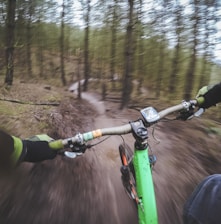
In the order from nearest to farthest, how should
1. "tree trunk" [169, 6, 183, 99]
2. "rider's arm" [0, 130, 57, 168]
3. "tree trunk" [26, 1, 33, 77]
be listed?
1. "rider's arm" [0, 130, 57, 168]
2. "tree trunk" [169, 6, 183, 99]
3. "tree trunk" [26, 1, 33, 77]

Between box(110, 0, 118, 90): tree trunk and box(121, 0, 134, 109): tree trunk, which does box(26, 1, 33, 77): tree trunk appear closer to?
box(110, 0, 118, 90): tree trunk

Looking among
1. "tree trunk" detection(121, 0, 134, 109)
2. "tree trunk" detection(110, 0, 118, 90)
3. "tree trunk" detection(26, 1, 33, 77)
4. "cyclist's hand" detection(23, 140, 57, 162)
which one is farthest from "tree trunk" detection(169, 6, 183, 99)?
"cyclist's hand" detection(23, 140, 57, 162)

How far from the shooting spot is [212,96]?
7.77 ft

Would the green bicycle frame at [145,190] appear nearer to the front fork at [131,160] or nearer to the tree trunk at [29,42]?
the front fork at [131,160]

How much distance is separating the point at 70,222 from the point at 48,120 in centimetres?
289

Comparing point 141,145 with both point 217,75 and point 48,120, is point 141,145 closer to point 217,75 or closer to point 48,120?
point 48,120

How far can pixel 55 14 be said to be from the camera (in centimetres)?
1867

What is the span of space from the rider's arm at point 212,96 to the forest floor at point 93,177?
64 cm

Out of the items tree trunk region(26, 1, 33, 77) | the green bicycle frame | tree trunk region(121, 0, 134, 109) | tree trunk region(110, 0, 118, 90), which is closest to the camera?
the green bicycle frame

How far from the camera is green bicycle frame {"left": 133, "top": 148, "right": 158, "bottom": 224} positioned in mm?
1914

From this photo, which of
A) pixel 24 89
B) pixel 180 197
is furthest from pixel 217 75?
pixel 180 197

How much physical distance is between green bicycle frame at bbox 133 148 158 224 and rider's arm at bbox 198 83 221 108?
771 mm

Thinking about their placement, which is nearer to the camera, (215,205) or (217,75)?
(215,205)

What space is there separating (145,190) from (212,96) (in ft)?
3.31
